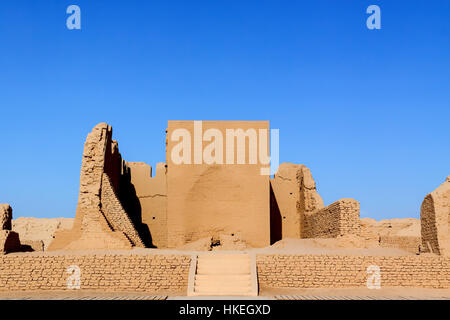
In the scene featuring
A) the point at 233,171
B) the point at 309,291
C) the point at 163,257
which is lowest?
the point at 309,291

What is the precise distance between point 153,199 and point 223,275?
34.2 feet

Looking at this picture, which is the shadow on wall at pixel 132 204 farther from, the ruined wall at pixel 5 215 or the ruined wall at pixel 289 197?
the ruined wall at pixel 5 215

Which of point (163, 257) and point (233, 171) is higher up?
point (233, 171)

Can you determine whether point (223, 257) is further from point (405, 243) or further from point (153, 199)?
point (405, 243)

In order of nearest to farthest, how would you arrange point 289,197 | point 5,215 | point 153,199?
point 5,215
point 153,199
point 289,197

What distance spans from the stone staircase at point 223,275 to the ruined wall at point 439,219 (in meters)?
5.11

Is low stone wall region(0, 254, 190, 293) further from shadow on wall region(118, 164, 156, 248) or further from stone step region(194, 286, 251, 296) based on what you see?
shadow on wall region(118, 164, 156, 248)

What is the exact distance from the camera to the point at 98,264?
11.6 m

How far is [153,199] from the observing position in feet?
69.7

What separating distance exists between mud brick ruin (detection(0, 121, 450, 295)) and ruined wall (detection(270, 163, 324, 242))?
Result: 0.05 m

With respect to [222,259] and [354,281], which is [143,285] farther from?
[354,281]

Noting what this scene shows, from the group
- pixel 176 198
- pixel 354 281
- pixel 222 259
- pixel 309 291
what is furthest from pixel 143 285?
pixel 176 198

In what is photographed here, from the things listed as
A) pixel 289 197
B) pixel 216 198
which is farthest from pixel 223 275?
pixel 289 197
